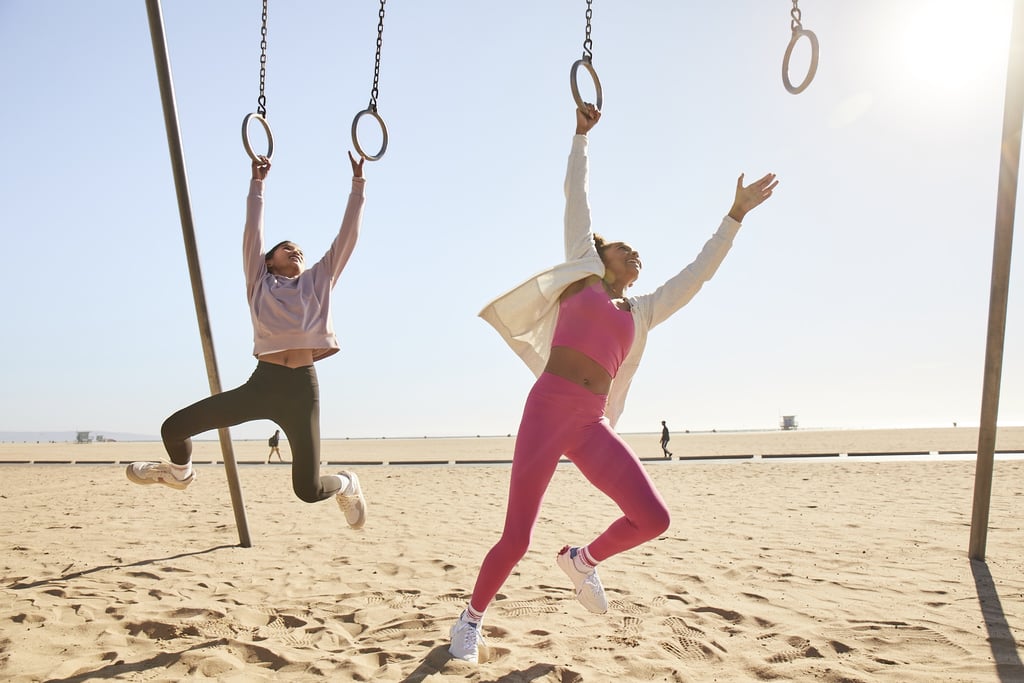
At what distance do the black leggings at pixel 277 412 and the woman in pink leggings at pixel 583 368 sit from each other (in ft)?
3.83

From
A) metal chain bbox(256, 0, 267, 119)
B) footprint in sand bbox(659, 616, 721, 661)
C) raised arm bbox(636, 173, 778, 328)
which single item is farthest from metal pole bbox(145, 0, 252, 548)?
footprint in sand bbox(659, 616, 721, 661)

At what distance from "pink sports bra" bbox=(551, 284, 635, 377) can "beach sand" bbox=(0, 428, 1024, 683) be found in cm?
155

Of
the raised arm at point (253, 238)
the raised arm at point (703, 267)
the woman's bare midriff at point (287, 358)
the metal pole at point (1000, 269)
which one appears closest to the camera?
the raised arm at point (703, 267)

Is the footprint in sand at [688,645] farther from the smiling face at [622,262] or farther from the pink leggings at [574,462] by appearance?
the smiling face at [622,262]

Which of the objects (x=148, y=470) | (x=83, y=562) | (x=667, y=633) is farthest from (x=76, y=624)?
(x=667, y=633)

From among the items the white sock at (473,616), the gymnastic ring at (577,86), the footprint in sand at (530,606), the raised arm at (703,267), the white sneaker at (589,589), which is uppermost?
the gymnastic ring at (577,86)

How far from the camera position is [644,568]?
5.38 metres

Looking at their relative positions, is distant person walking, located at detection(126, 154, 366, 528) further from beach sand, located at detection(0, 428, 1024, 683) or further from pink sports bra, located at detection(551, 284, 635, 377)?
pink sports bra, located at detection(551, 284, 635, 377)

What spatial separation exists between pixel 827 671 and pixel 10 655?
419cm

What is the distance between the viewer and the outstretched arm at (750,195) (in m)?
3.70

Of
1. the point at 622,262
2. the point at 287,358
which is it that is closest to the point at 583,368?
the point at 622,262

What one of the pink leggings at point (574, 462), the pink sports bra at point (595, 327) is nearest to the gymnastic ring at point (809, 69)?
the pink sports bra at point (595, 327)

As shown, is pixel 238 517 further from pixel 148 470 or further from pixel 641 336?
pixel 641 336

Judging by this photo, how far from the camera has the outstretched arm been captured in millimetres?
3695
